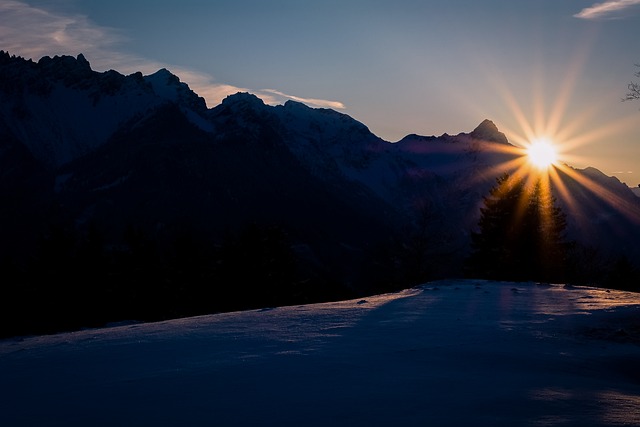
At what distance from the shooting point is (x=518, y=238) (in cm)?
4119

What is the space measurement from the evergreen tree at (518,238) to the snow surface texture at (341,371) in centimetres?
2993

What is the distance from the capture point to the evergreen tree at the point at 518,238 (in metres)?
40.5

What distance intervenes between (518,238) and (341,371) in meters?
37.0

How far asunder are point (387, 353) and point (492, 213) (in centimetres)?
3648

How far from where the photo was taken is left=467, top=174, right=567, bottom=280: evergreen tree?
4053 centimetres

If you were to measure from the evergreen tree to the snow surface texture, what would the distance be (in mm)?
29926

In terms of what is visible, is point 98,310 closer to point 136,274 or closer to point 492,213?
point 136,274

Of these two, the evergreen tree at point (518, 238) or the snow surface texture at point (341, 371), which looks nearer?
the snow surface texture at point (341, 371)

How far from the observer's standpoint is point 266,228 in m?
42.5

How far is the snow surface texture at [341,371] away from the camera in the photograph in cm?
542

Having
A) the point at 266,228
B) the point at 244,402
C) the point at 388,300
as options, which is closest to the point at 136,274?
the point at 266,228

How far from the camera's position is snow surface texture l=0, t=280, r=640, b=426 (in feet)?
17.8

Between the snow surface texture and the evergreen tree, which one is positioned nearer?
the snow surface texture

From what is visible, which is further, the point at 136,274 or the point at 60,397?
the point at 136,274
